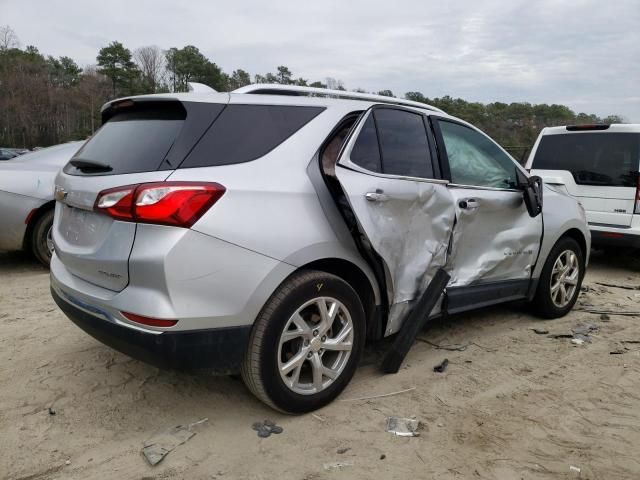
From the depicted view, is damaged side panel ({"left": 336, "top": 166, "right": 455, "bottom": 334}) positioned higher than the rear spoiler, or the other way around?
the rear spoiler

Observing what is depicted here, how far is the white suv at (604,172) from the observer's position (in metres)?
6.30

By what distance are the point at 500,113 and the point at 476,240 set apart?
43.3 metres

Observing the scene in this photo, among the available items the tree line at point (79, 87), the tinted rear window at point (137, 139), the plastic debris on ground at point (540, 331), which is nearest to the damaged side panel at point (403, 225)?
the tinted rear window at point (137, 139)

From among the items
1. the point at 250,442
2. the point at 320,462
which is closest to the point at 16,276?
the point at 250,442

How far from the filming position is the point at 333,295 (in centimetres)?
278

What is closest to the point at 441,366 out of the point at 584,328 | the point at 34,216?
the point at 584,328

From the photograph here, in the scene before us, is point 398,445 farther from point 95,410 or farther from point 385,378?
point 95,410

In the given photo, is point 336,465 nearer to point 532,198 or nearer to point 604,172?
point 532,198

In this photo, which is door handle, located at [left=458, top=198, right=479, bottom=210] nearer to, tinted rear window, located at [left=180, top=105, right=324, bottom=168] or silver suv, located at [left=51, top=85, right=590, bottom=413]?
silver suv, located at [left=51, top=85, right=590, bottom=413]

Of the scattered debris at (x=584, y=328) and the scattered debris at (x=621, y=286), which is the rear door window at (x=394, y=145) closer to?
the scattered debris at (x=584, y=328)

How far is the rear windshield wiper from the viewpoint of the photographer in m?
2.67

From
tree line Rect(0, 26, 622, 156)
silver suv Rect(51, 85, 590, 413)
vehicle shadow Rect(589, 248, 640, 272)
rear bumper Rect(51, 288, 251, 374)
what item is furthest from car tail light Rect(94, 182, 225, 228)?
tree line Rect(0, 26, 622, 156)

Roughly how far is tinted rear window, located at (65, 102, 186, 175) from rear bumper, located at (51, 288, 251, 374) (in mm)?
768

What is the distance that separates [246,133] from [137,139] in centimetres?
58
